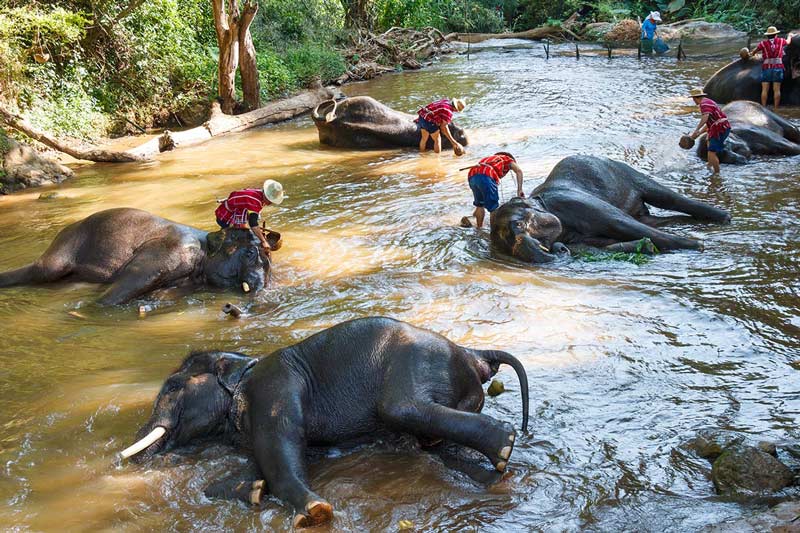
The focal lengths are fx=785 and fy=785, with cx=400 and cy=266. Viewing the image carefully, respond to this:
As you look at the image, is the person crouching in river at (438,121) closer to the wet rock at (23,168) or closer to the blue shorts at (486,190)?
the blue shorts at (486,190)

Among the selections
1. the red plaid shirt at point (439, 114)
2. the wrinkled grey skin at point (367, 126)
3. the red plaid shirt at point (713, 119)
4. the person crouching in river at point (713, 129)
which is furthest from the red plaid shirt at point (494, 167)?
the wrinkled grey skin at point (367, 126)

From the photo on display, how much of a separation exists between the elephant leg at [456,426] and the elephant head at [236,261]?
3705 mm

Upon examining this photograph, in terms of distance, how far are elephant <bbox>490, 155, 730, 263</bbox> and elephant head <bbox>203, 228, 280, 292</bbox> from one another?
8.25 feet

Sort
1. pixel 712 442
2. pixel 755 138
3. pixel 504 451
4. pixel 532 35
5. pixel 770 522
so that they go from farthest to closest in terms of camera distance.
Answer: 1. pixel 532 35
2. pixel 755 138
3. pixel 712 442
4. pixel 504 451
5. pixel 770 522

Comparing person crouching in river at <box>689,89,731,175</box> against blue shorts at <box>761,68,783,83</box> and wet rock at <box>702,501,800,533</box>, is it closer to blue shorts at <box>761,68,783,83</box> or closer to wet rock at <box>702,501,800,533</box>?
blue shorts at <box>761,68,783,83</box>

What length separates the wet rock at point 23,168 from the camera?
12.9 meters

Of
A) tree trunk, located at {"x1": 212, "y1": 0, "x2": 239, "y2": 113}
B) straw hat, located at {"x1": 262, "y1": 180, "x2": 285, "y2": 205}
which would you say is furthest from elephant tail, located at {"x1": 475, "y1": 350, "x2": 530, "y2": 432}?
tree trunk, located at {"x1": 212, "y1": 0, "x2": 239, "y2": 113}

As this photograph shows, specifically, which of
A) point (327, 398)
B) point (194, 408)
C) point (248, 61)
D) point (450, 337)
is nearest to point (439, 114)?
point (248, 61)

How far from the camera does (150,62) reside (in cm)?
1772

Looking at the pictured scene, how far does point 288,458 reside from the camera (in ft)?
13.9

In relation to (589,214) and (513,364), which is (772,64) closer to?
(589,214)

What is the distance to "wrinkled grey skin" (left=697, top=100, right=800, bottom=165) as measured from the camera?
11.3m

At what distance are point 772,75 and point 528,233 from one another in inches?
357

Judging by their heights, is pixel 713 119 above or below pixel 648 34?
below
